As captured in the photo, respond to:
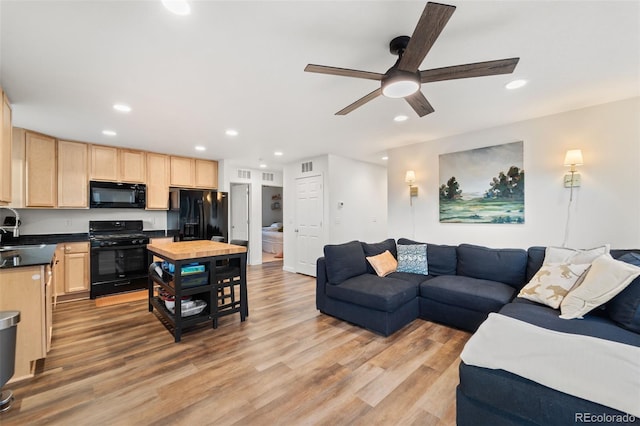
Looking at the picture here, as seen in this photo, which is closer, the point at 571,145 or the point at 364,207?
the point at 571,145

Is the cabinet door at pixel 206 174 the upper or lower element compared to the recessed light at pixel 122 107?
lower

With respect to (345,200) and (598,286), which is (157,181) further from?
(598,286)

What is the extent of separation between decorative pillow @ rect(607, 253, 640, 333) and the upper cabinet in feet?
20.8

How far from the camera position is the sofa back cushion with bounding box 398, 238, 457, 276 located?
351 centimetres

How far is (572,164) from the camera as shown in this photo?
309cm

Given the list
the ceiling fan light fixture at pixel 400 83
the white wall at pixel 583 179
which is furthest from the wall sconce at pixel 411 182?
the ceiling fan light fixture at pixel 400 83

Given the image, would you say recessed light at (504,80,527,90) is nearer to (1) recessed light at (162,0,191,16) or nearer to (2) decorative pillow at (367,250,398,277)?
(2) decorative pillow at (367,250,398,277)

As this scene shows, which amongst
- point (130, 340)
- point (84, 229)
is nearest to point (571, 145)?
point (130, 340)

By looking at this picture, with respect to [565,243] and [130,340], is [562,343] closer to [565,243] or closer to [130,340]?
[565,243]

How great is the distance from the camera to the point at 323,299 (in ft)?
11.1

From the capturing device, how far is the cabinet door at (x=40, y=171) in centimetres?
371

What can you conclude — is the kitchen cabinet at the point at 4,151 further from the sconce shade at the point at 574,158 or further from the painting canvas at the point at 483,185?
the sconce shade at the point at 574,158

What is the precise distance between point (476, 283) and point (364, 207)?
3.30m

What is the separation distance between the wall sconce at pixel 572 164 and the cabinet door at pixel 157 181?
6.27m
